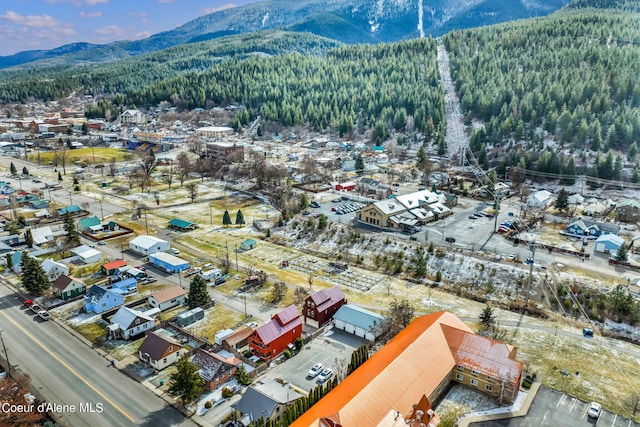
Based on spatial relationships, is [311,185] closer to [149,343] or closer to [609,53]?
[149,343]

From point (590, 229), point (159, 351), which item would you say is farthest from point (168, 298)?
point (590, 229)

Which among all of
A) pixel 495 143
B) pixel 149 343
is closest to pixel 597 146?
pixel 495 143

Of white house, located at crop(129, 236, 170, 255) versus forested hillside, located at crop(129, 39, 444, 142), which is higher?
forested hillside, located at crop(129, 39, 444, 142)

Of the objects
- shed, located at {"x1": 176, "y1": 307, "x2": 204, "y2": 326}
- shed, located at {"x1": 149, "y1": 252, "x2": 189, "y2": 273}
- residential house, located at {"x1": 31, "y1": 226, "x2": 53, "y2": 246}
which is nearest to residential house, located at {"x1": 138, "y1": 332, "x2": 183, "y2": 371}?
shed, located at {"x1": 176, "y1": 307, "x2": 204, "y2": 326}

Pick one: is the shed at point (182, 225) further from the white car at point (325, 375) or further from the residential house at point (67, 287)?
the white car at point (325, 375)

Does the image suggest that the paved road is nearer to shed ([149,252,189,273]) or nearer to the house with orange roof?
the house with orange roof
